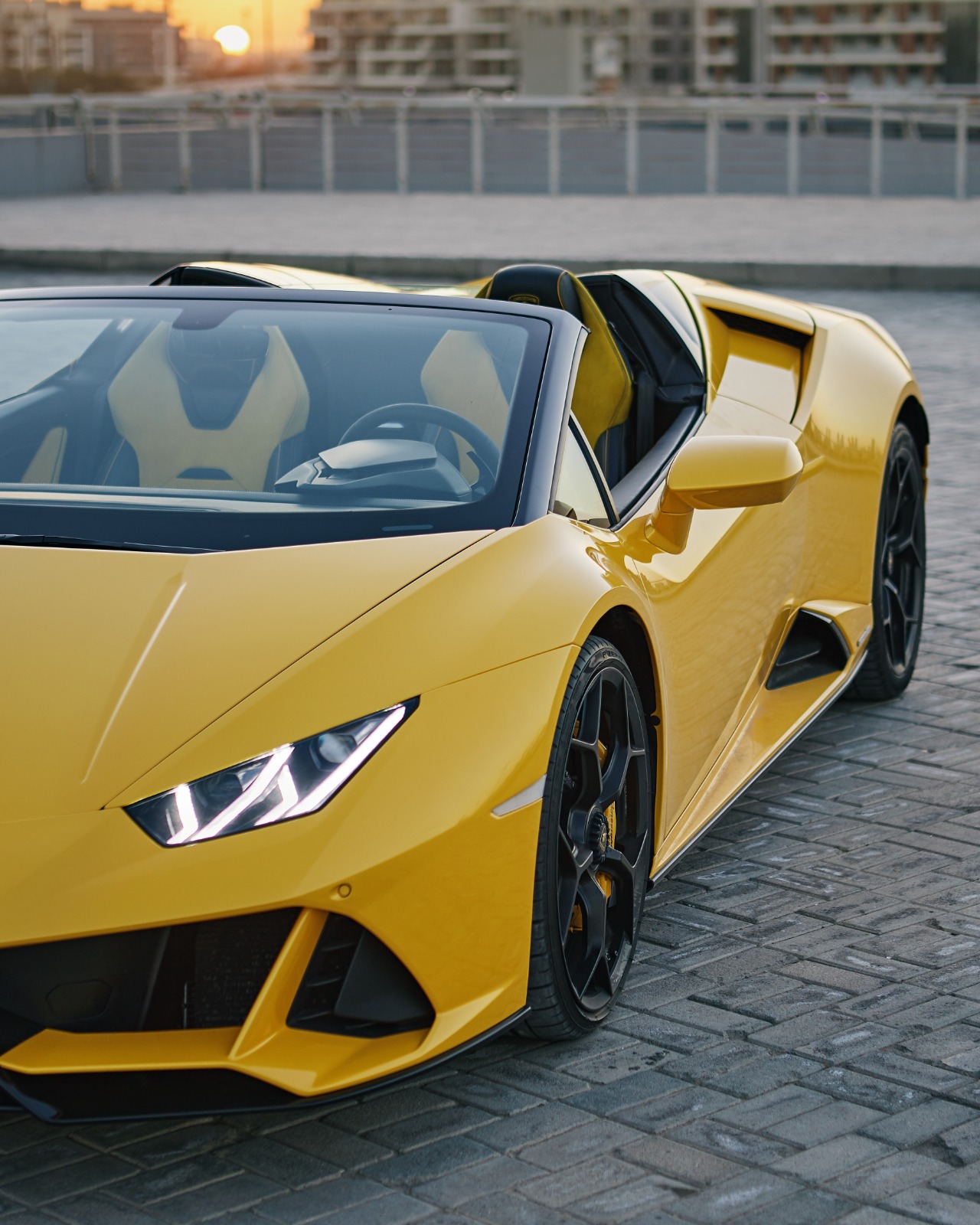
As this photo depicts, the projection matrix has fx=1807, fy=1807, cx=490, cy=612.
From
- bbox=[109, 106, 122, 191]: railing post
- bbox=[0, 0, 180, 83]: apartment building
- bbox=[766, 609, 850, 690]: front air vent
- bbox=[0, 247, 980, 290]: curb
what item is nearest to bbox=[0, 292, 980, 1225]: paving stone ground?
bbox=[766, 609, 850, 690]: front air vent

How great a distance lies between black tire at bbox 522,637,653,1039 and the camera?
9.32 feet

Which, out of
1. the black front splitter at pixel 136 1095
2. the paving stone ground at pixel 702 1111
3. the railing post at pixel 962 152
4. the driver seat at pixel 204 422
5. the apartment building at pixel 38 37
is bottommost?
the paving stone ground at pixel 702 1111

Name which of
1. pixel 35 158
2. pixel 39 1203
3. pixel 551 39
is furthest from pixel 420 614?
pixel 551 39

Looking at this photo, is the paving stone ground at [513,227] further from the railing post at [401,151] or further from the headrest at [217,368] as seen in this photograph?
the headrest at [217,368]

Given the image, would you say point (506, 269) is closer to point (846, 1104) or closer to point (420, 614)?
point (420, 614)

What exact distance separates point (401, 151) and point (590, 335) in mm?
21895

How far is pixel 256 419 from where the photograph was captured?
3.72 metres

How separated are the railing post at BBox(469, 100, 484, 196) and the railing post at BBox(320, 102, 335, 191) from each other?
1.93m

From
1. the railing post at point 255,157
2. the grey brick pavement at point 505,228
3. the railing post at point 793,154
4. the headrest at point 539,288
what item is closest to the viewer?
the headrest at point 539,288

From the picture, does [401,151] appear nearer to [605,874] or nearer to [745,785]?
[745,785]

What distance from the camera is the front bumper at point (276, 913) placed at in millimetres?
2395

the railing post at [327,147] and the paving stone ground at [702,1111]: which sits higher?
the railing post at [327,147]

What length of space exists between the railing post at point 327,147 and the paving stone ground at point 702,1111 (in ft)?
70.6

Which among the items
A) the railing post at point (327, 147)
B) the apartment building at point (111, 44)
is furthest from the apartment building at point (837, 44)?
the railing post at point (327, 147)
